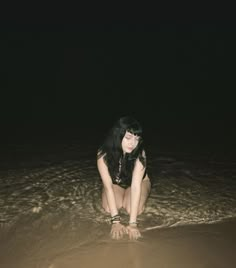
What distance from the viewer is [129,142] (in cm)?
317

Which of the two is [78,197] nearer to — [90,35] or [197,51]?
[197,51]

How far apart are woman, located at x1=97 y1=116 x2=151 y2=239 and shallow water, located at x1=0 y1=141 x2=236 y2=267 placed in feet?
0.65

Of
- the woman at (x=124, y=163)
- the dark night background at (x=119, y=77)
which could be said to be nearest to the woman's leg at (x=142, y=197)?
the woman at (x=124, y=163)

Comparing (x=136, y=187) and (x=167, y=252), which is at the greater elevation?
(x=136, y=187)

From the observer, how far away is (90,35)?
26.2 m

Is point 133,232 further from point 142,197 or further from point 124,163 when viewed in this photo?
point 124,163

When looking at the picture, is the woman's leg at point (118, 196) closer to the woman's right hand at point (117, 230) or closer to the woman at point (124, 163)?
the woman at point (124, 163)

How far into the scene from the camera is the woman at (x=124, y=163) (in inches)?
124

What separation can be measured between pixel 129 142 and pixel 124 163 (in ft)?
1.39

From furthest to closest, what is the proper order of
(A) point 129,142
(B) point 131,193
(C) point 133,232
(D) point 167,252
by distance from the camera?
(B) point 131,193 < (C) point 133,232 < (A) point 129,142 < (D) point 167,252

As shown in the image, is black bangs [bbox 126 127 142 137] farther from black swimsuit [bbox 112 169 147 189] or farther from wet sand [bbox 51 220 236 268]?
wet sand [bbox 51 220 236 268]

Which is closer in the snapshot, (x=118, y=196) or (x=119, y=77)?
(x=118, y=196)

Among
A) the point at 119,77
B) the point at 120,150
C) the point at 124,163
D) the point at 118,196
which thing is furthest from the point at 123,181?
the point at 119,77

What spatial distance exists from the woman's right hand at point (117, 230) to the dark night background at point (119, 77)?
10.7 ft
